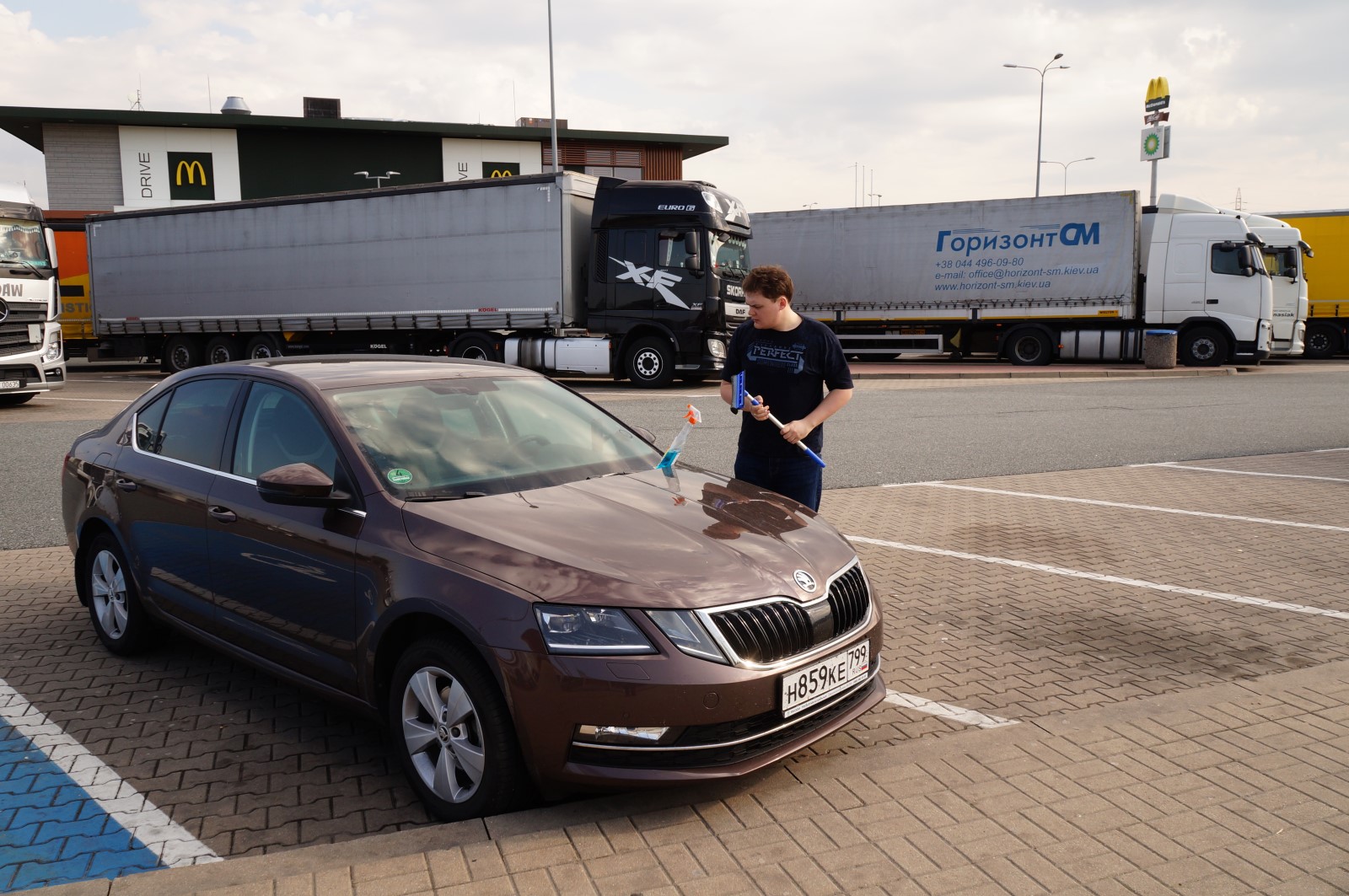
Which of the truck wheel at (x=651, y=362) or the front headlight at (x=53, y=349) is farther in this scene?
the truck wheel at (x=651, y=362)

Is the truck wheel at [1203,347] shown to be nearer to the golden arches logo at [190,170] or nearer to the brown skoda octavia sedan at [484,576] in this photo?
the brown skoda octavia sedan at [484,576]

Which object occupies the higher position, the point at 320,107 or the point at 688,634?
the point at 320,107

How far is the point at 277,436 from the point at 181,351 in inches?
925

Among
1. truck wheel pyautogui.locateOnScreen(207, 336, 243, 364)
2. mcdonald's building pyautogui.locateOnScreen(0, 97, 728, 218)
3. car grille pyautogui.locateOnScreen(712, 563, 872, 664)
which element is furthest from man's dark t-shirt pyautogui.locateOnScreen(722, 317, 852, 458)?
mcdonald's building pyautogui.locateOnScreen(0, 97, 728, 218)

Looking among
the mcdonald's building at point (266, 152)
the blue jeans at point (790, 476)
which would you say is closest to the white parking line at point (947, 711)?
the blue jeans at point (790, 476)

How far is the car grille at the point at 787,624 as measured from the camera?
324 cm

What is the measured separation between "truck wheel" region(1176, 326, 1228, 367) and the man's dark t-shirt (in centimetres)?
2197

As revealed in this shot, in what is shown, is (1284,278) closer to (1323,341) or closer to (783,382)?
(1323,341)

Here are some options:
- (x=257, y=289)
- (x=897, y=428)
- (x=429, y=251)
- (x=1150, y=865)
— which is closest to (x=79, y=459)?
(x=1150, y=865)

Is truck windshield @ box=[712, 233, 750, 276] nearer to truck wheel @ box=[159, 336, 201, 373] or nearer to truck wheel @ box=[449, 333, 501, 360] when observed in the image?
truck wheel @ box=[449, 333, 501, 360]

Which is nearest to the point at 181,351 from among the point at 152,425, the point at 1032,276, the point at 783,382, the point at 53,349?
the point at 53,349

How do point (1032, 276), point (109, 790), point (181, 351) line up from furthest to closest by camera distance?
1. point (181, 351)
2. point (1032, 276)
3. point (109, 790)

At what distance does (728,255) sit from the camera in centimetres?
1995

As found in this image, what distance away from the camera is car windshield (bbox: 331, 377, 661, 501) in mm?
3898
